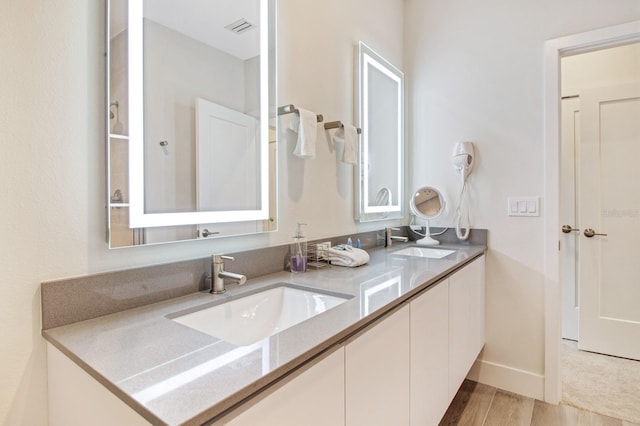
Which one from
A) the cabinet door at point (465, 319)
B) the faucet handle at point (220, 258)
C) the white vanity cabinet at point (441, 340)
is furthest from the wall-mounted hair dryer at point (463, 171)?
the faucet handle at point (220, 258)

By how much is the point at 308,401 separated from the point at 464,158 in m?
1.93

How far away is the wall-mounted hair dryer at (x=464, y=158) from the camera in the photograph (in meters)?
2.22

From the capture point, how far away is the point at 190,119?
3.71 feet

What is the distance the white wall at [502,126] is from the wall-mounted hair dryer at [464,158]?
51 millimetres

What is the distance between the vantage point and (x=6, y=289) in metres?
0.77

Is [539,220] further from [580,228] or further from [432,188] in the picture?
[580,228]

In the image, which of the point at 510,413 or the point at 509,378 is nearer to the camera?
the point at 510,413

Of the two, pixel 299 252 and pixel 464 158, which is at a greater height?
pixel 464 158

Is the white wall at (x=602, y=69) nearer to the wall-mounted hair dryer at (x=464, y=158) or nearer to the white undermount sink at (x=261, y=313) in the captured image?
the wall-mounted hair dryer at (x=464, y=158)

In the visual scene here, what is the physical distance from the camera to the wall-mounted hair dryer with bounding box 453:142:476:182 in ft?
7.27

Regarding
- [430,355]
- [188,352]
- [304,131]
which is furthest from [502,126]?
[188,352]

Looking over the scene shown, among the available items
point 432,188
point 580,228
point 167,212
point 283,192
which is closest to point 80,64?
point 167,212

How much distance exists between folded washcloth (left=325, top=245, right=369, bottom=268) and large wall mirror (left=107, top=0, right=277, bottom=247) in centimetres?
32

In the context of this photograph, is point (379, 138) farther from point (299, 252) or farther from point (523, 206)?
point (299, 252)
